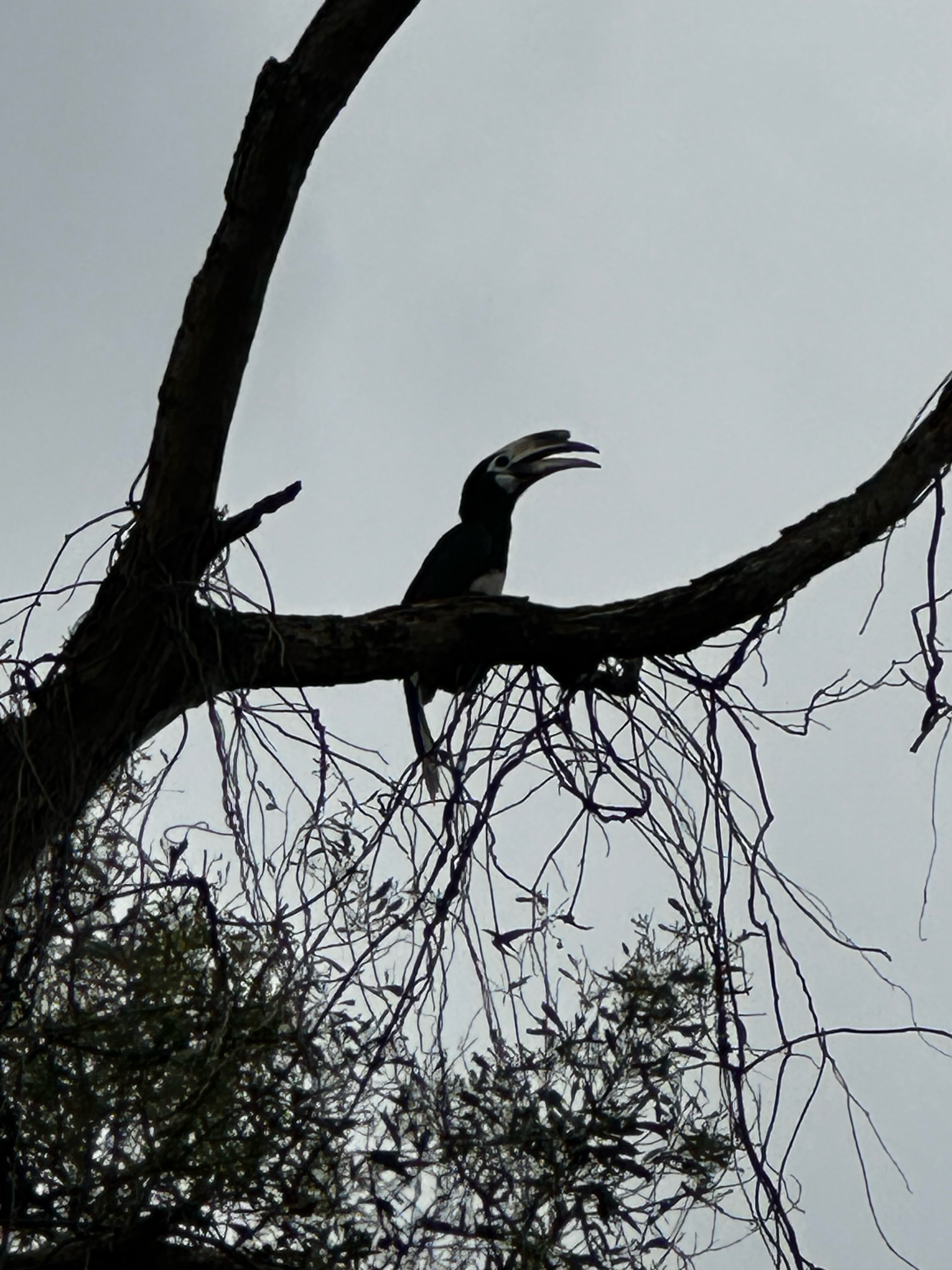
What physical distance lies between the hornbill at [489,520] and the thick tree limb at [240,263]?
1.64 metres

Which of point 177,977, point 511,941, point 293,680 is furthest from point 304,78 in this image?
point 177,977

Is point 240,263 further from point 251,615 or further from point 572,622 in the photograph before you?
point 572,622

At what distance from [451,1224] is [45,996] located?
3.22 feet

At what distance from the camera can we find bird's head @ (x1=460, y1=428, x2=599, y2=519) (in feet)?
14.3

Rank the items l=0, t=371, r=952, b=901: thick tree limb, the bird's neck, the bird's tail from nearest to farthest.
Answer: l=0, t=371, r=952, b=901: thick tree limb
the bird's tail
the bird's neck

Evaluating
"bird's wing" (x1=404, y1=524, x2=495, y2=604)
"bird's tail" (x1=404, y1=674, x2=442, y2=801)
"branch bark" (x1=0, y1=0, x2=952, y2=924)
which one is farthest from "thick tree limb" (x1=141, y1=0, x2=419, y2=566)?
"bird's wing" (x1=404, y1=524, x2=495, y2=604)

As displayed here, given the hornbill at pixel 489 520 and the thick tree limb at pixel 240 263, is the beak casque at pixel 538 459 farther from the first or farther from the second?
the thick tree limb at pixel 240 263

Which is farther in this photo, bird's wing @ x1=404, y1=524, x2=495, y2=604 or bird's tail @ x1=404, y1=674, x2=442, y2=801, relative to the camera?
bird's wing @ x1=404, y1=524, x2=495, y2=604

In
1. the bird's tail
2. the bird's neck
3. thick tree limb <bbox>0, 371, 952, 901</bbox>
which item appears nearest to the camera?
thick tree limb <bbox>0, 371, 952, 901</bbox>

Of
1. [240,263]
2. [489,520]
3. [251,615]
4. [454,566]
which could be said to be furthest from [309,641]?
[489,520]

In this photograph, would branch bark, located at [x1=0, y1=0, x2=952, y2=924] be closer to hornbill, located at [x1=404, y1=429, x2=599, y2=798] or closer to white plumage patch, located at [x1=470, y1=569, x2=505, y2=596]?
hornbill, located at [x1=404, y1=429, x2=599, y2=798]

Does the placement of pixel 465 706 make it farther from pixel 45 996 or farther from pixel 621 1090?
pixel 45 996

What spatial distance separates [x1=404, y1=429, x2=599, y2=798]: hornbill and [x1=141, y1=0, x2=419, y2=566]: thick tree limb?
5.39 ft

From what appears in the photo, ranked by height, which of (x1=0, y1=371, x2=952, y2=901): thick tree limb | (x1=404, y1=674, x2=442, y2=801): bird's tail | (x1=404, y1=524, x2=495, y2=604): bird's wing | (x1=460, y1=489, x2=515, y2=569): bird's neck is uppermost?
(x1=460, y1=489, x2=515, y2=569): bird's neck
